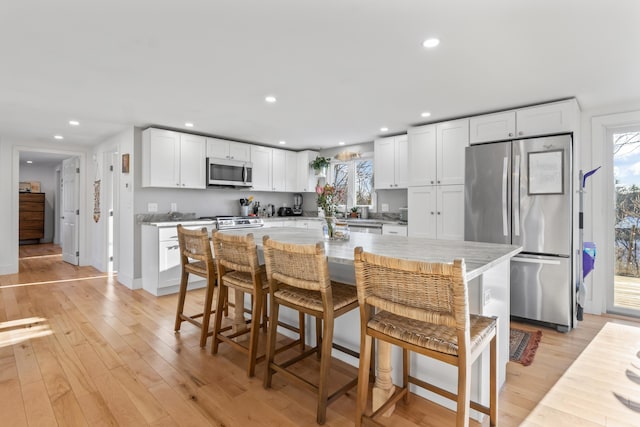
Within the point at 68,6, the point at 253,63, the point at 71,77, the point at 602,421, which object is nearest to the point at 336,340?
the point at 602,421

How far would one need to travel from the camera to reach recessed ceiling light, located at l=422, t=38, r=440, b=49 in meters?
2.13

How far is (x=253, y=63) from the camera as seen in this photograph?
2.51 m

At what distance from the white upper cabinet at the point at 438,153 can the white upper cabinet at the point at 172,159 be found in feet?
9.96

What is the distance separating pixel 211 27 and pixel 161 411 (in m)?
2.25

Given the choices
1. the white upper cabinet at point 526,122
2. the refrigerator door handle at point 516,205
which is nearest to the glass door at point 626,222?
the white upper cabinet at point 526,122

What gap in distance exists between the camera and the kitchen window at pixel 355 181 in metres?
5.70

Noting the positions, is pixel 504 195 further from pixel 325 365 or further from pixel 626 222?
pixel 325 365

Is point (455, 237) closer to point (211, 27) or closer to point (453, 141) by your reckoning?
point (453, 141)

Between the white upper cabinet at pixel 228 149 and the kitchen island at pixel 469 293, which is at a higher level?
the white upper cabinet at pixel 228 149

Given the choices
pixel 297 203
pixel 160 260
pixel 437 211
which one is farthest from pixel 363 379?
pixel 297 203

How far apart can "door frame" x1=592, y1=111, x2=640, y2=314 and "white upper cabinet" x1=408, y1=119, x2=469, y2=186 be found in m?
1.35

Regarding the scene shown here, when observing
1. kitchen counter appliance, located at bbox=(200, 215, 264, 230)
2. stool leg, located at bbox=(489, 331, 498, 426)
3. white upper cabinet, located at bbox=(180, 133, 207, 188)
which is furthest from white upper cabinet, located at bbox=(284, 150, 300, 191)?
stool leg, located at bbox=(489, 331, 498, 426)

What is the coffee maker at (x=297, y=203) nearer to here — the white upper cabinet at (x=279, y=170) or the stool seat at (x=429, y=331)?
A: the white upper cabinet at (x=279, y=170)

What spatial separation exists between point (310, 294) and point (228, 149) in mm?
3891
